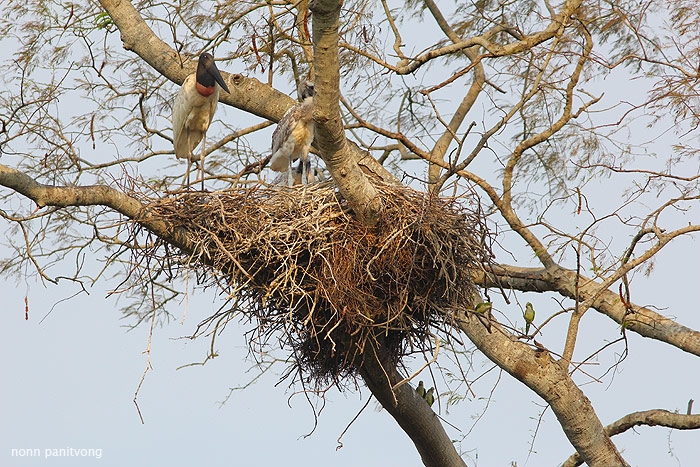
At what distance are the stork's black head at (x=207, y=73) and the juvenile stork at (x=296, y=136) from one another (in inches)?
23.1

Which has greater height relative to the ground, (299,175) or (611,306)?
(299,175)

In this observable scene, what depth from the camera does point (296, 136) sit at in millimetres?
6855

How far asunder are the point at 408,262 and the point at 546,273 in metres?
1.77

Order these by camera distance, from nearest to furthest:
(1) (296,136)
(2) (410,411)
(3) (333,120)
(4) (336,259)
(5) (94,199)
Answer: (3) (333,120), (5) (94,199), (4) (336,259), (2) (410,411), (1) (296,136)

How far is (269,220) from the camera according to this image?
5223 mm

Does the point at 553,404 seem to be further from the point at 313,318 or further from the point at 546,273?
the point at 313,318

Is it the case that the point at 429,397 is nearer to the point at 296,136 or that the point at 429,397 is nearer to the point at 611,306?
the point at 611,306

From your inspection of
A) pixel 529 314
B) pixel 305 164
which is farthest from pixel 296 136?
pixel 529 314

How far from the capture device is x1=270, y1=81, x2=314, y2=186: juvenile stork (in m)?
6.85

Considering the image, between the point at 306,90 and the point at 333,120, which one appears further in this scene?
the point at 306,90

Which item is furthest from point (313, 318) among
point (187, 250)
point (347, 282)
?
point (187, 250)

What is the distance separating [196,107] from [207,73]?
31 centimetres

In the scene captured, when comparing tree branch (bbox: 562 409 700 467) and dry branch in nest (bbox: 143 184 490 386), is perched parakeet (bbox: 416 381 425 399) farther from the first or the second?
tree branch (bbox: 562 409 700 467)

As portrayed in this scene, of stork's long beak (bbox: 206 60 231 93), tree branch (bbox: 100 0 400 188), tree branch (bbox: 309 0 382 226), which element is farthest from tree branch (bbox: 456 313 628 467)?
stork's long beak (bbox: 206 60 231 93)
